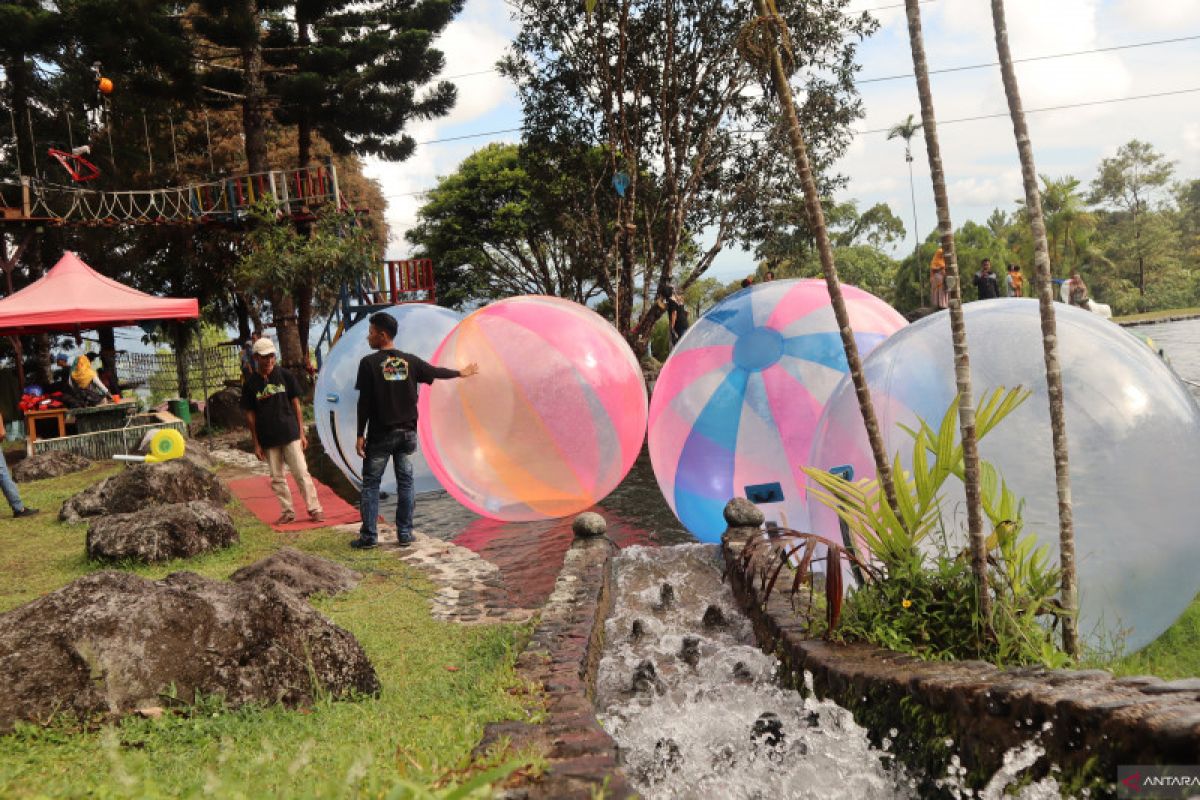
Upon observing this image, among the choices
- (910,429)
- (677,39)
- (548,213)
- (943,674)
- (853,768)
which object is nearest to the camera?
(943,674)

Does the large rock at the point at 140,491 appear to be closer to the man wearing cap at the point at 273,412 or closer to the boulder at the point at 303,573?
the man wearing cap at the point at 273,412

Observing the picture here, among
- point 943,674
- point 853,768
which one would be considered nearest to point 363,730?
point 853,768

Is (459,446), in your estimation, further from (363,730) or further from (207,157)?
(207,157)

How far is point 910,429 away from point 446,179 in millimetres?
40255

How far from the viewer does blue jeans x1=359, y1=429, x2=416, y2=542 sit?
7910mm

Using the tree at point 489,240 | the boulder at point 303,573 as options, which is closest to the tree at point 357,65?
the tree at point 489,240

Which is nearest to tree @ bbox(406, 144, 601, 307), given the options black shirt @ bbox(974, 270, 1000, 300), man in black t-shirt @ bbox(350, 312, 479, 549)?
black shirt @ bbox(974, 270, 1000, 300)

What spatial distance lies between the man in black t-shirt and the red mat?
53.5 inches

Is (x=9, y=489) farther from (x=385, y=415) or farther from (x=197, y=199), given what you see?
(x=197, y=199)

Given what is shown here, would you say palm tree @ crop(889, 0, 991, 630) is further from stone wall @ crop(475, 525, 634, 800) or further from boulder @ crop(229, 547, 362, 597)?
boulder @ crop(229, 547, 362, 597)

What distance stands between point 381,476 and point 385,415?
1.95ft

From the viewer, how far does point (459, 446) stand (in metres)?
7.69

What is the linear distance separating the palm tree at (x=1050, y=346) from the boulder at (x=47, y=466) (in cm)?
1437

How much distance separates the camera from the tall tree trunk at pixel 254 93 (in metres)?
21.3
